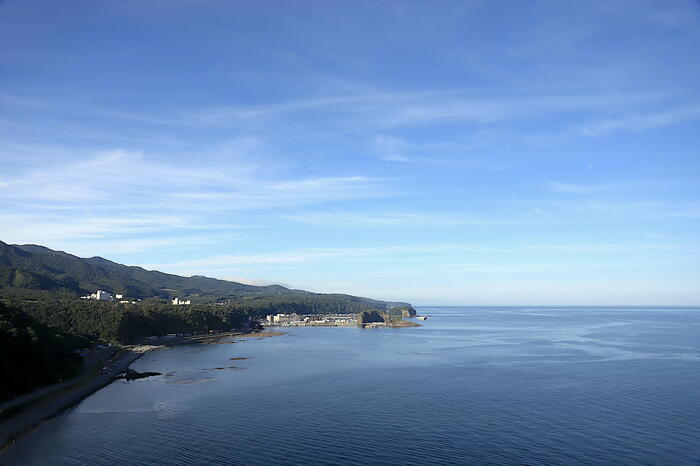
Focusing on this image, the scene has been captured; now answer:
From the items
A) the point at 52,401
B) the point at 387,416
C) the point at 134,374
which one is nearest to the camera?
the point at 387,416

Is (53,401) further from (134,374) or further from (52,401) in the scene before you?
(134,374)

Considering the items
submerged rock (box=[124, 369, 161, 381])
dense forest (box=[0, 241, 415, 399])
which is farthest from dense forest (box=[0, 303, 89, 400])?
submerged rock (box=[124, 369, 161, 381])

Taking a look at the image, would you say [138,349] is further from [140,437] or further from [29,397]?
[140,437]

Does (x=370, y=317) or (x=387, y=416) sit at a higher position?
(x=370, y=317)

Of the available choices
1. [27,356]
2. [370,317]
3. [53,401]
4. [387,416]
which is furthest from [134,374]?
[370,317]

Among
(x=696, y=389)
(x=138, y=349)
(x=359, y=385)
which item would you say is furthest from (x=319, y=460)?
(x=138, y=349)

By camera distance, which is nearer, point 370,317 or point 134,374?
point 134,374

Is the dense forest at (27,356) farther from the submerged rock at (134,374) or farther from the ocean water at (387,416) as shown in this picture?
the ocean water at (387,416)
